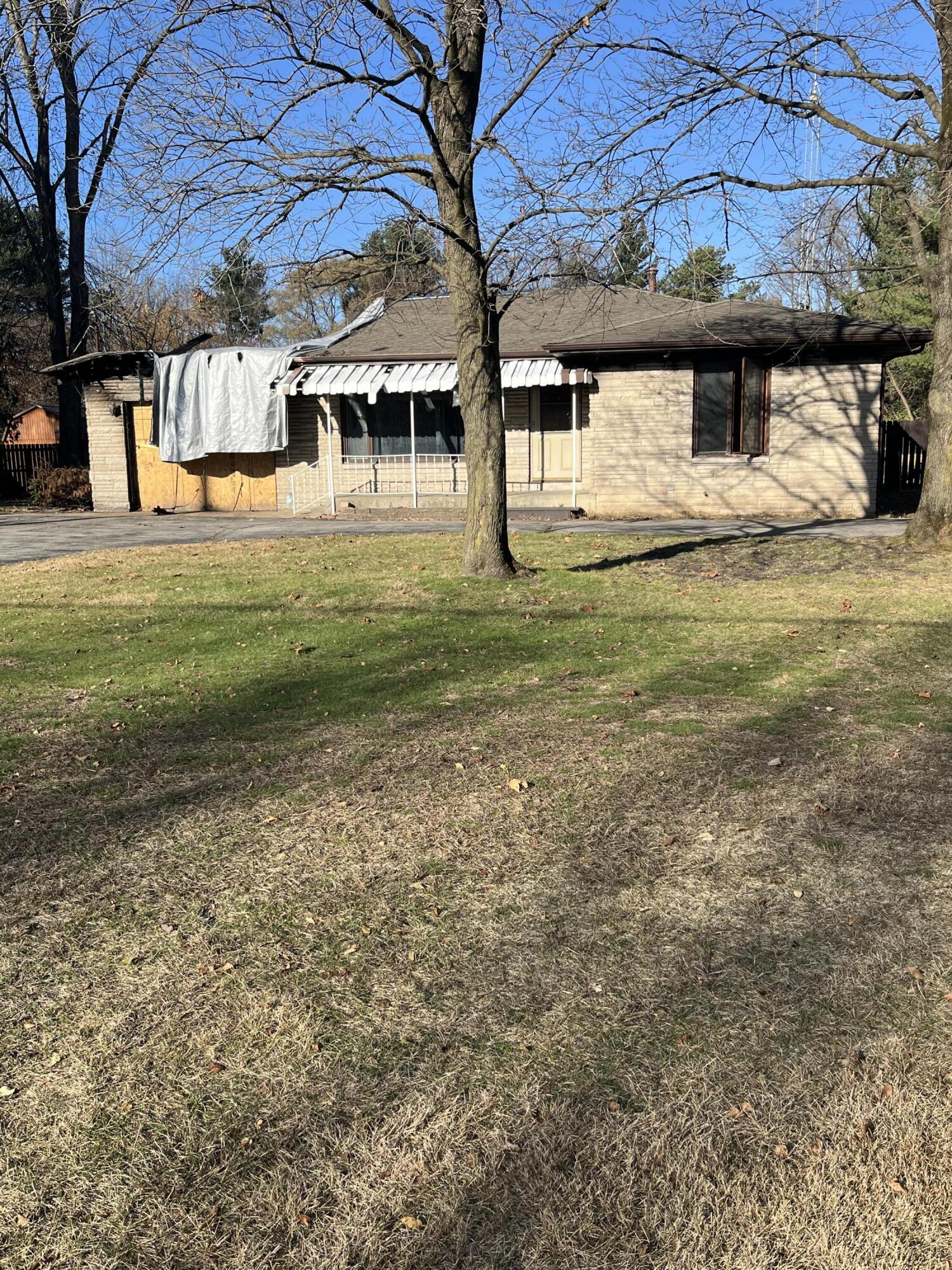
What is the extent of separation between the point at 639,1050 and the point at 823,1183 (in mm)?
617

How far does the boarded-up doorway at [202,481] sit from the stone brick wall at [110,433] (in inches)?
12.7

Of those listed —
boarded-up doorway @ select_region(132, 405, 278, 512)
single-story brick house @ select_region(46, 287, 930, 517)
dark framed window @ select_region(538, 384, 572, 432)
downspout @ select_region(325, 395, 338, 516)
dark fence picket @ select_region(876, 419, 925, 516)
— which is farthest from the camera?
boarded-up doorway @ select_region(132, 405, 278, 512)

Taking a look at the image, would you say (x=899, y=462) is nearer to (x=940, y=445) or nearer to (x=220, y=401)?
(x=940, y=445)

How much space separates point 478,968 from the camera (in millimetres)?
3344

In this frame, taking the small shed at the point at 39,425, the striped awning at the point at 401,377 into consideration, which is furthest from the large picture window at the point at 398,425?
the small shed at the point at 39,425

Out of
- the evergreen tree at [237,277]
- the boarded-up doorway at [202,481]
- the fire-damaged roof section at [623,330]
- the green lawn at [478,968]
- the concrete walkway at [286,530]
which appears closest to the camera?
the green lawn at [478,968]

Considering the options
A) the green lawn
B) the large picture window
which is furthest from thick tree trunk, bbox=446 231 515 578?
the large picture window

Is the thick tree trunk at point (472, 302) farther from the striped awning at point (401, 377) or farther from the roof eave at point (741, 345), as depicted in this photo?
the striped awning at point (401, 377)

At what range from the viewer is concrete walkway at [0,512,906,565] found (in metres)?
16.0

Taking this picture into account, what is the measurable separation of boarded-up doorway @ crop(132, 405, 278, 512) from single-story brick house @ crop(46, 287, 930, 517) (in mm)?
42

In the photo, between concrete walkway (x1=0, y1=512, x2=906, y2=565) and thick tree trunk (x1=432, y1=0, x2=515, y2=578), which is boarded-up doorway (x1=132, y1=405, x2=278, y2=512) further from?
thick tree trunk (x1=432, y1=0, x2=515, y2=578)

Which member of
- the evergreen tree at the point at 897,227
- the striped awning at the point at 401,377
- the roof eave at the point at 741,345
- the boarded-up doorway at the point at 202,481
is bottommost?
the boarded-up doorway at the point at 202,481

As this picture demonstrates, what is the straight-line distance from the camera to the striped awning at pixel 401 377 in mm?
20078

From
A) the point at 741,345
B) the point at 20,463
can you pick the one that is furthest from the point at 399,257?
the point at 20,463
